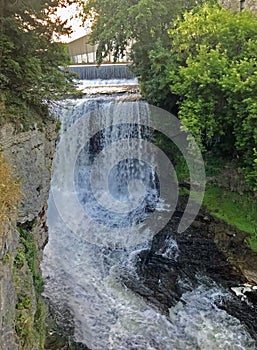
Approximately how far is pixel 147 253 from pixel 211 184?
3710 mm

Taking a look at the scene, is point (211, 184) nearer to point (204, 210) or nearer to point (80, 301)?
point (204, 210)

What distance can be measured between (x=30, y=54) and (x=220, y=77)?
6077mm

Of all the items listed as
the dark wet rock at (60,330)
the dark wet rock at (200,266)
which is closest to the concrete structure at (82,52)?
the dark wet rock at (200,266)

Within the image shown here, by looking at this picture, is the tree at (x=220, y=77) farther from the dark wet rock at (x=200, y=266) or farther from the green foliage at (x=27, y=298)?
the green foliage at (x=27, y=298)

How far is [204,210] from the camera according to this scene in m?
12.3

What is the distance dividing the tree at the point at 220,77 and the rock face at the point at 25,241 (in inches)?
199

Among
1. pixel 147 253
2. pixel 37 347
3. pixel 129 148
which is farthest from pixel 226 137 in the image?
pixel 37 347

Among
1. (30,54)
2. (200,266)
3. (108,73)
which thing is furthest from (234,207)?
(108,73)

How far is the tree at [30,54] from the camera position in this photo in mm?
6309

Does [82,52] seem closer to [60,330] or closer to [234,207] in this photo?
[234,207]

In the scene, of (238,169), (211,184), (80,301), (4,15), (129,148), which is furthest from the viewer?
(129,148)

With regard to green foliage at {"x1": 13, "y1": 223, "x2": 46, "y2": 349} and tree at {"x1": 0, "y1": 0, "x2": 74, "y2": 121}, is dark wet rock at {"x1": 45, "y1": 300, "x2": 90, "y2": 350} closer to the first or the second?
green foliage at {"x1": 13, "y1": 223, "x2": 46, "y2": 349}

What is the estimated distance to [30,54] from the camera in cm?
674

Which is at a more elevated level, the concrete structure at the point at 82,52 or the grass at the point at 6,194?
the concrete structure at the point at 82,52
